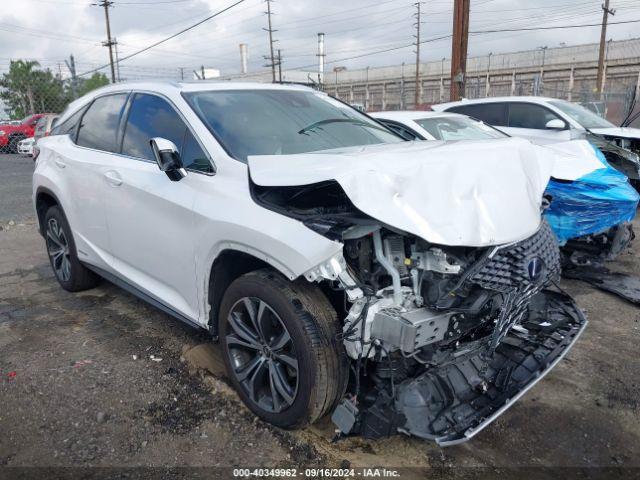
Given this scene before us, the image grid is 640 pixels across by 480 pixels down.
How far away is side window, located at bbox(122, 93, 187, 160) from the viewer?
11.0 feet

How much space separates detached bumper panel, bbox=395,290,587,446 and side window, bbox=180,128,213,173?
1.65m

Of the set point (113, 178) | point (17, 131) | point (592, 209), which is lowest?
point (592, 209)

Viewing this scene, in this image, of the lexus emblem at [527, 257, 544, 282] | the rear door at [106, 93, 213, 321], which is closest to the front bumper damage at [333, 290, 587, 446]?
the lexus emblem at [527, 257, 544, 282]

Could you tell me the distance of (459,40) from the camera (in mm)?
12375

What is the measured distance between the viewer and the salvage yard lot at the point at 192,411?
2.66 metres

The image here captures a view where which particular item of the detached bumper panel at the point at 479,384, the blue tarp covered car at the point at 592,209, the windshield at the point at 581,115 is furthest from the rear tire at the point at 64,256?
the windshield at the point at 581,115

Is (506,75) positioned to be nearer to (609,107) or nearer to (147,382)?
(609,107)

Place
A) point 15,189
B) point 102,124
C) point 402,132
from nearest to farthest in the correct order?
point 102,124 → point 402,132 → point 15,189

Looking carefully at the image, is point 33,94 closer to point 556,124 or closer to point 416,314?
point 556,124

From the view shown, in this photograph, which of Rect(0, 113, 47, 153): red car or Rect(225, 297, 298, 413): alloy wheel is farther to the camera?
Rect(0, 113, 47, 153): red car

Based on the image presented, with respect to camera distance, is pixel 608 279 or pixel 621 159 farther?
pixel 621 159

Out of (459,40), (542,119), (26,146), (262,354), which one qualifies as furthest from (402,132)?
(26,146)

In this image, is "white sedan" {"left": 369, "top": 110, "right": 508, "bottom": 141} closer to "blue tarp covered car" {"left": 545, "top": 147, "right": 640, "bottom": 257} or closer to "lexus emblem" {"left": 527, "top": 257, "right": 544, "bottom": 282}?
"blue tarp covered car" {"left": 545, "top": 147, "right": 640, "bottom": 257}

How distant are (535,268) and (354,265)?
91cm
